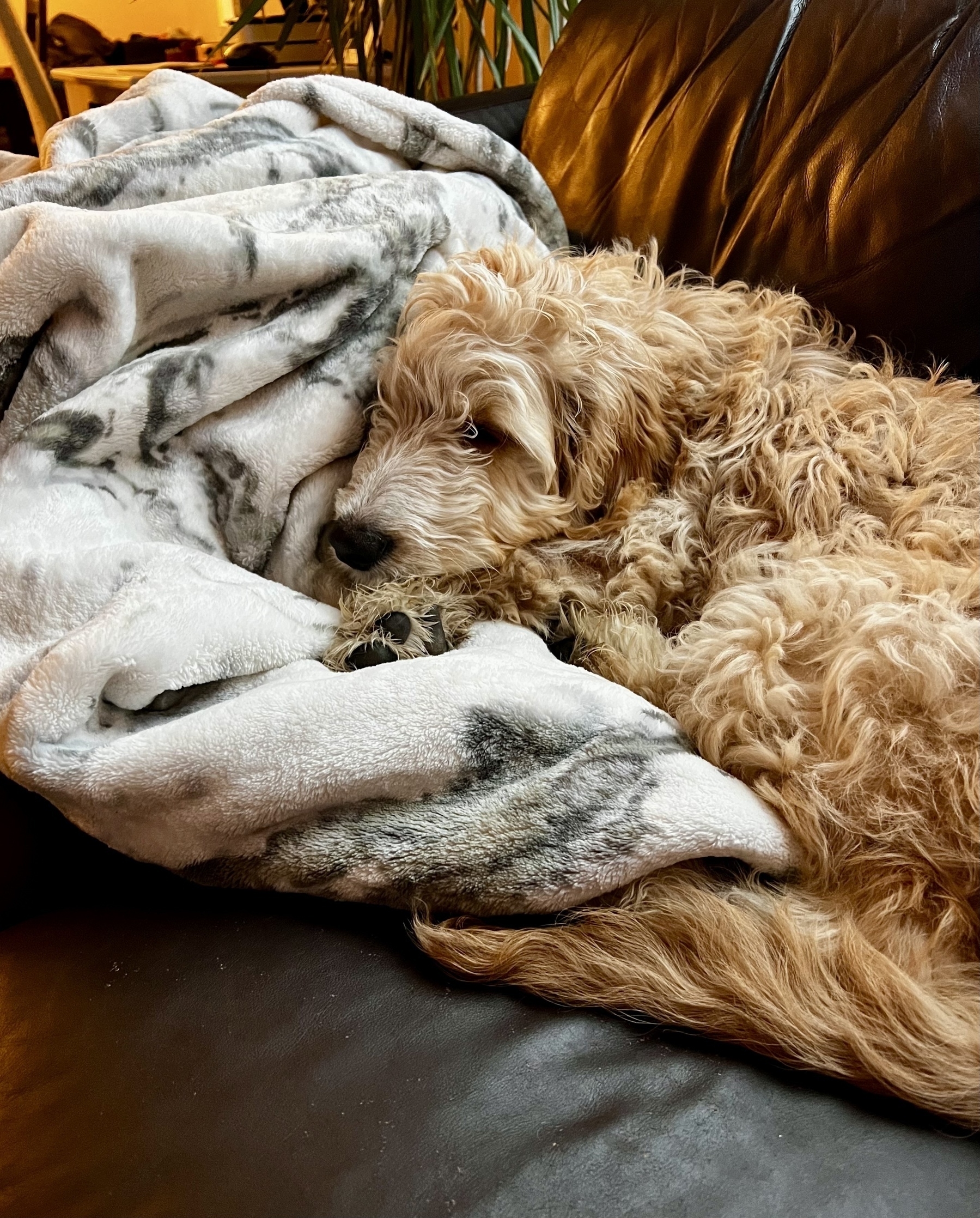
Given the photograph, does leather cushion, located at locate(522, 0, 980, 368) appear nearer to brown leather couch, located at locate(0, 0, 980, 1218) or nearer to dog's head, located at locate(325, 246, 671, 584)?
dog's head, located at locate(325, 246, 671, 584)

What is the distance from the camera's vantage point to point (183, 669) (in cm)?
88

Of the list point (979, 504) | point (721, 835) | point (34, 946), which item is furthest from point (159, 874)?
point (979, 504)

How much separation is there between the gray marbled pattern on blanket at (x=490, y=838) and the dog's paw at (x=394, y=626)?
0.24 metres

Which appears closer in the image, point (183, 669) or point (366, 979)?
point (366, 979)

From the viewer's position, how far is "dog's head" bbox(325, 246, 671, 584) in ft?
3.85

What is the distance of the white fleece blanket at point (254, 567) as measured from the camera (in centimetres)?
80

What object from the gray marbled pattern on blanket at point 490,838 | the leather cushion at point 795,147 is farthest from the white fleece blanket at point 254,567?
the leather cushion at point 795,147

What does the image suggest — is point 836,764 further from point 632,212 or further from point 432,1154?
point 632,212

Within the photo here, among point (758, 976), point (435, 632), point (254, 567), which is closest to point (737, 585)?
point (435, 632)

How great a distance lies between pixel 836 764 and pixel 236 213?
3.43ft

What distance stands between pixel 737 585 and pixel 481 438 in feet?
1.42

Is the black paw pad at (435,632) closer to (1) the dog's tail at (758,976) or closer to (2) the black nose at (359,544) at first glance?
(2) the black nose at (359,544)

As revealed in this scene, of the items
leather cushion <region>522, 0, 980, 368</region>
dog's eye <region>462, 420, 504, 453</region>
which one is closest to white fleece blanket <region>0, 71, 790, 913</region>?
dog's eye <region>462, 420, 504, 453</region>

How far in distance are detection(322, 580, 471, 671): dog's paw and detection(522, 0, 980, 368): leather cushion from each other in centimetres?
80
